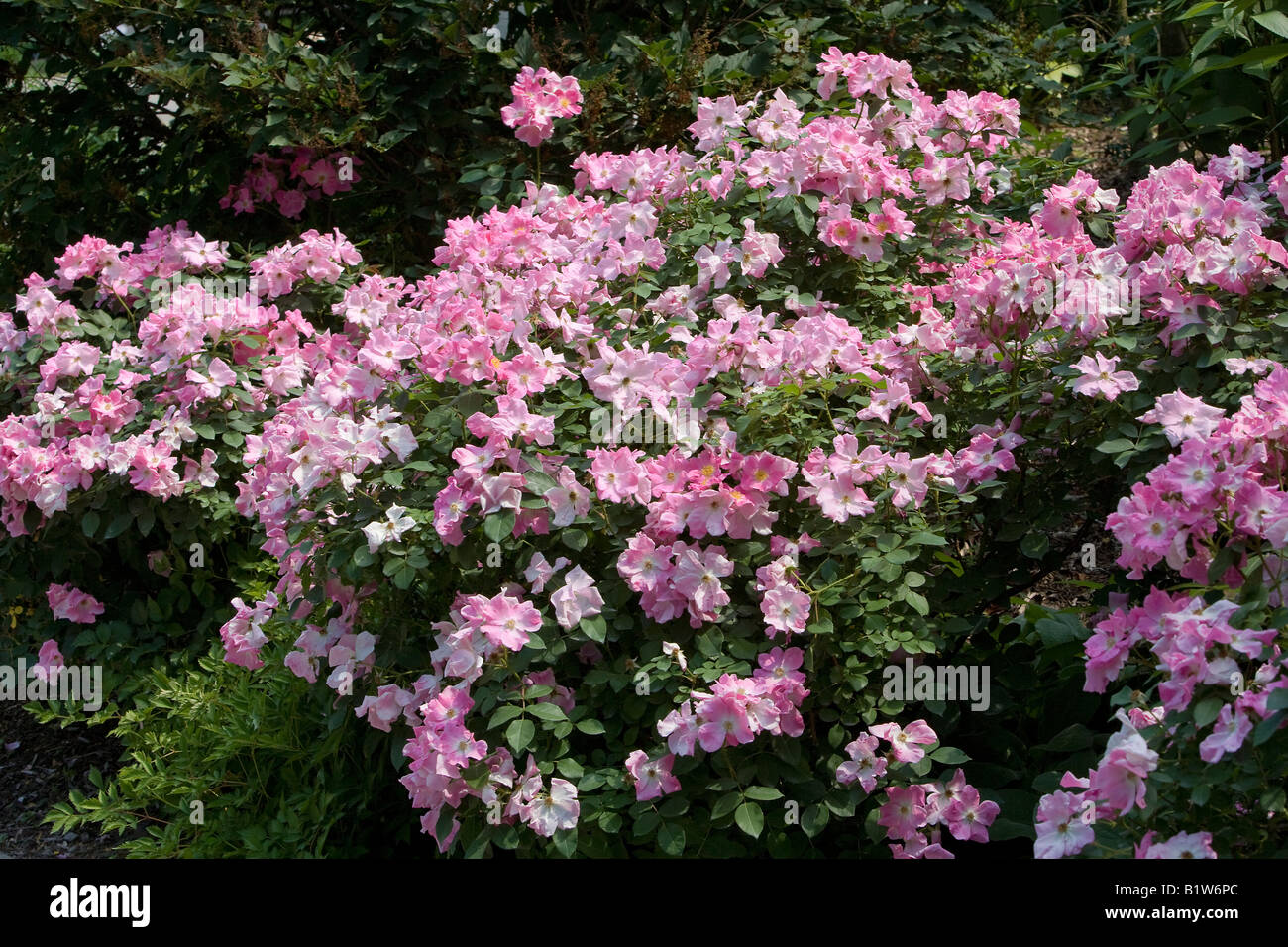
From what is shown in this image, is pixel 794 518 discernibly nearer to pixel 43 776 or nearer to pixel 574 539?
pixel 574 539

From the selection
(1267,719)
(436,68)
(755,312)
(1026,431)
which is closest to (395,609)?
(755,312)

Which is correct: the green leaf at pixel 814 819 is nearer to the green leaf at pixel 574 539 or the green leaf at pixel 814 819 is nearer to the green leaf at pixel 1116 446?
the green leaf at pixel 574 539

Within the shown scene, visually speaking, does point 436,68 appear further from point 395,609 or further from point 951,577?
point 951,577

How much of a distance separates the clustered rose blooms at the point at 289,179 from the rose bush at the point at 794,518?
62.5 inches

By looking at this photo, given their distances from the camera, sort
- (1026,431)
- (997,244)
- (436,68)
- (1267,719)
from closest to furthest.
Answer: (1267,719)
(1026,431)
(997,244)
(436,68)

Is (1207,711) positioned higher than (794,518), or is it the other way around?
(794,518)

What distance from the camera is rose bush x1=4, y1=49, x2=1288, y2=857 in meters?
2.12

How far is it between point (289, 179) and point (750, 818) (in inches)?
130

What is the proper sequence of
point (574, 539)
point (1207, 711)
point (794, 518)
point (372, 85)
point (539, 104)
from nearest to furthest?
point (1207, 711), point (574, 539), point (794, 518), point (539, 104), point (372, 85)

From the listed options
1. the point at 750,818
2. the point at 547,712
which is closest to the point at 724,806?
the point at 750,818

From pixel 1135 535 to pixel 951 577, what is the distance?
23.0 inches

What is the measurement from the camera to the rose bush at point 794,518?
6.97 ft

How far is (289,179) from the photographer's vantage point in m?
4.62
